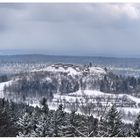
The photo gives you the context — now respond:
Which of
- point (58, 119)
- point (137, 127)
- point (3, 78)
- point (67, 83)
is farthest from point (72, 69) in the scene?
point (137, 127)

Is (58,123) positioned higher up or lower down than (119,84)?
lower down

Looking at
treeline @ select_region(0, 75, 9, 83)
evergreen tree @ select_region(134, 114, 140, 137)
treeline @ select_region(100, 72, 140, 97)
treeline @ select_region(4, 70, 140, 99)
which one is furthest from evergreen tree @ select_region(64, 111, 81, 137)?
treeline @ select_region(0, 75, 9, 83)

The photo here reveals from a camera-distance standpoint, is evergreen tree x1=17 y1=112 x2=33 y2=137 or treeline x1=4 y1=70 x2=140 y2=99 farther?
treeline x1=4 y1=70 x2=140 y2=99

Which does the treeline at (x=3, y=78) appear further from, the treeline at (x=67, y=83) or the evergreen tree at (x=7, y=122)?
the evergreen tree at (x=7, y=122)

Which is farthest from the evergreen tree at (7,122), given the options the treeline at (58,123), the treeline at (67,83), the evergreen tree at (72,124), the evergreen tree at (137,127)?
the evergreen tree at (137,127)

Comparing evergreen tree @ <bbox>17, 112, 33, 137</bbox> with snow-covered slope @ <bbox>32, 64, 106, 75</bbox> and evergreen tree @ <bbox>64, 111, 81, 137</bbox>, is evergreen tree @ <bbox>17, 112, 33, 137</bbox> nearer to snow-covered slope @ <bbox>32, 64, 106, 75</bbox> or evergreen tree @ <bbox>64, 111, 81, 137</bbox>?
evergreen tree @ <bbox>64, 111, 81, 137</bbox>

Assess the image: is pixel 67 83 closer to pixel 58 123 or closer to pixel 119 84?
pixel 58 123

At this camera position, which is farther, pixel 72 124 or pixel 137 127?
pixel 72 124

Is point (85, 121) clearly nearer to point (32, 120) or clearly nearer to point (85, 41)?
point (32, 120)
